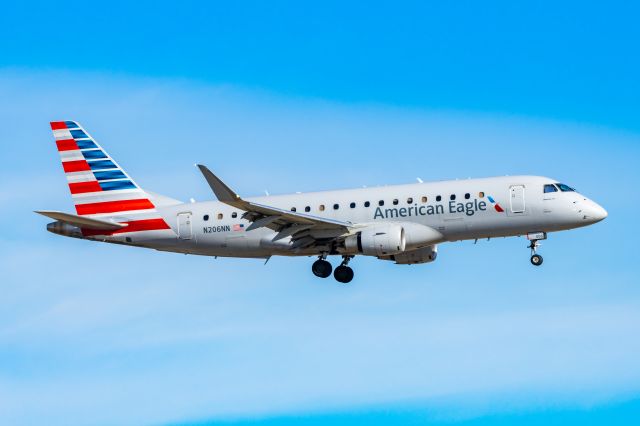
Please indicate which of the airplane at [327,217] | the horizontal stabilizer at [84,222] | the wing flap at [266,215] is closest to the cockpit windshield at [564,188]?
the airplane at [327,217]

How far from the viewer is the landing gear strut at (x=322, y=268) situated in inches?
2189

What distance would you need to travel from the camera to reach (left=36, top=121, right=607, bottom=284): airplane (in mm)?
52656

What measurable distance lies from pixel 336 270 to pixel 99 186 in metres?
12.7

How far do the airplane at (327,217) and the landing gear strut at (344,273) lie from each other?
0.06 m

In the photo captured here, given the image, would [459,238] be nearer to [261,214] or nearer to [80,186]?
[261,214]

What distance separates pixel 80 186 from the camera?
196 feet

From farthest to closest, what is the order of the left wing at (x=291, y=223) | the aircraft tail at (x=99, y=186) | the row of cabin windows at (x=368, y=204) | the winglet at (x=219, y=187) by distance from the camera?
the aircraft tail at (x=99, y=186)
the row of cabin windows at (x=368, y=204)
the left wing at (x=291, y=223)
the winglet at (x=219, y=187)

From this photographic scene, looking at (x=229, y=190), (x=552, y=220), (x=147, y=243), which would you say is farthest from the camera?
(x=147, y=243)

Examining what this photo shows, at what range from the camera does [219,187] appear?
1935 inches

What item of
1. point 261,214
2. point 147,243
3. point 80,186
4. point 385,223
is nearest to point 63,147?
point 80,186

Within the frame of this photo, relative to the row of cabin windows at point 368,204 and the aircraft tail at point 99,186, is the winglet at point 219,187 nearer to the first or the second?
the row of cabin windows at point 368,204

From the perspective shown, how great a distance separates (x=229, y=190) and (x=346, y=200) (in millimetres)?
7687

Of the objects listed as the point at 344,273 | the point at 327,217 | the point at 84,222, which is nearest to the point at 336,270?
the point at 344,273

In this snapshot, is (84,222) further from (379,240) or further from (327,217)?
(379,240)
